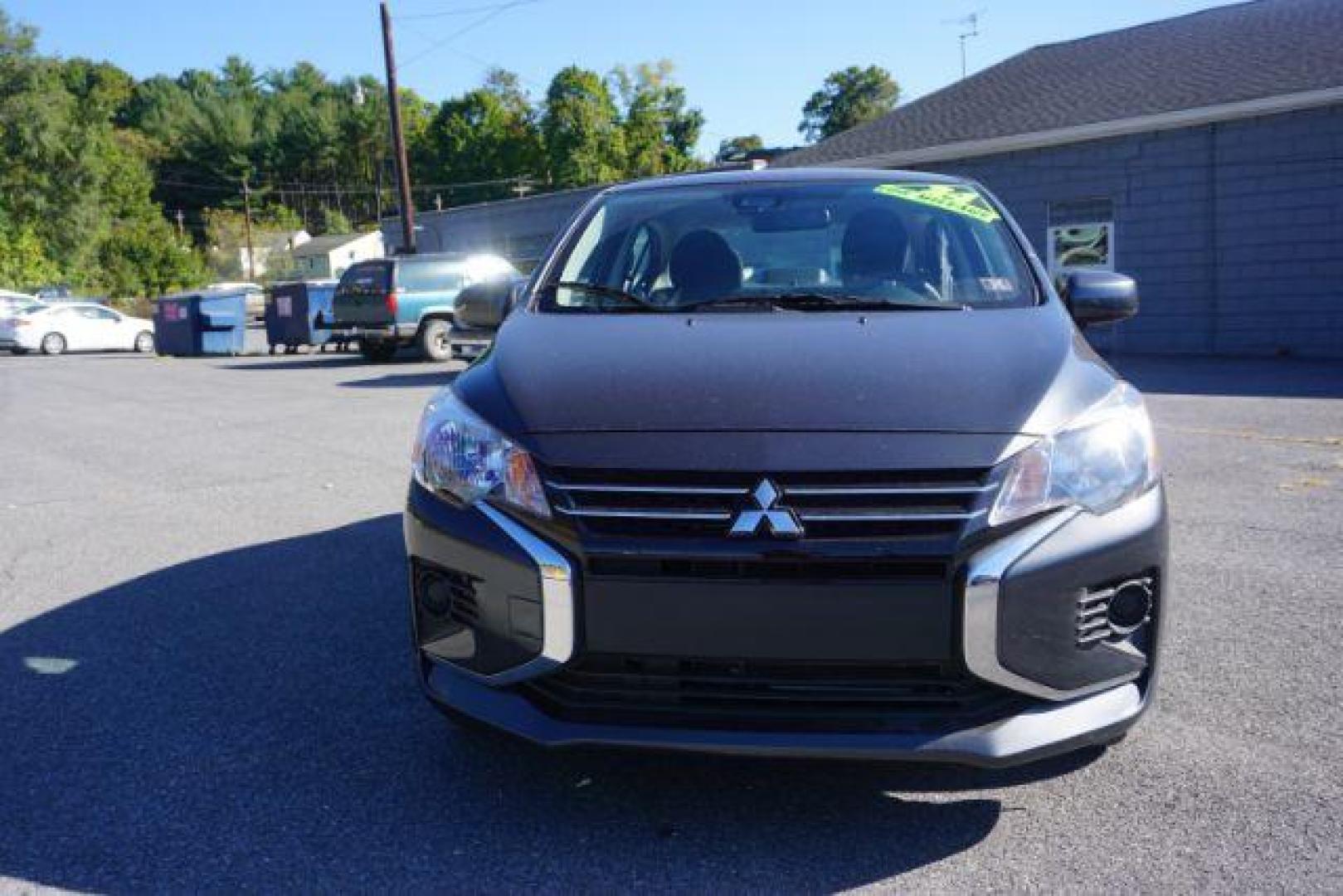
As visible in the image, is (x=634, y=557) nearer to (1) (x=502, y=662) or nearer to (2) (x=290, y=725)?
(1) (x=502, y=662)

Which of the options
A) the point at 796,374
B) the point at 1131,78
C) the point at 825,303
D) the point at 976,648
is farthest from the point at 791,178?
the point at 1131,78

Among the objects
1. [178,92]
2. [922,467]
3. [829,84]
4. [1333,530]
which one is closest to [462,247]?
[1333,530]

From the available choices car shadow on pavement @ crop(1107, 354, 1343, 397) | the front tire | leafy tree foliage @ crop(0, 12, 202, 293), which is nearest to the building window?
car shadow on pavement @ crop(1107, 354, 1343, 397)

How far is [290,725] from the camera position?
3.36 meters

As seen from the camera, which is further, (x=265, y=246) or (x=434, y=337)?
(x=265, y=246)

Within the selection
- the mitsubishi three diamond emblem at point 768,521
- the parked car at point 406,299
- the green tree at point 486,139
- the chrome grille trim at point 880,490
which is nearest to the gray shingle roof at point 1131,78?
the parked car at point 406,299

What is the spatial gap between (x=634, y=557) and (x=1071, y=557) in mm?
934

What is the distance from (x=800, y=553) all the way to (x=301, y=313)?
2203cm

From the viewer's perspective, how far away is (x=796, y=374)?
2814 millimetres

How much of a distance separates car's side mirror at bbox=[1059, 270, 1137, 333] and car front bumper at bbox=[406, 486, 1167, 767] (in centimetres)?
150

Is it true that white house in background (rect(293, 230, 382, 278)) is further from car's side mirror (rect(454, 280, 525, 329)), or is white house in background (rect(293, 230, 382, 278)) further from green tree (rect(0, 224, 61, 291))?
car's side mirror (rect(454, 280, 525, 329))

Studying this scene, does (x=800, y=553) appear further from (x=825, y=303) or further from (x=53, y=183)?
(x=53, y=183)

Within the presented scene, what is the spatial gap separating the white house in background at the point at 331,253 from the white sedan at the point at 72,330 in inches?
2412

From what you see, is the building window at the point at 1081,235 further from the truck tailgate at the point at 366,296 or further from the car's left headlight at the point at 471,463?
the car's left headlight at the point at 471,463
